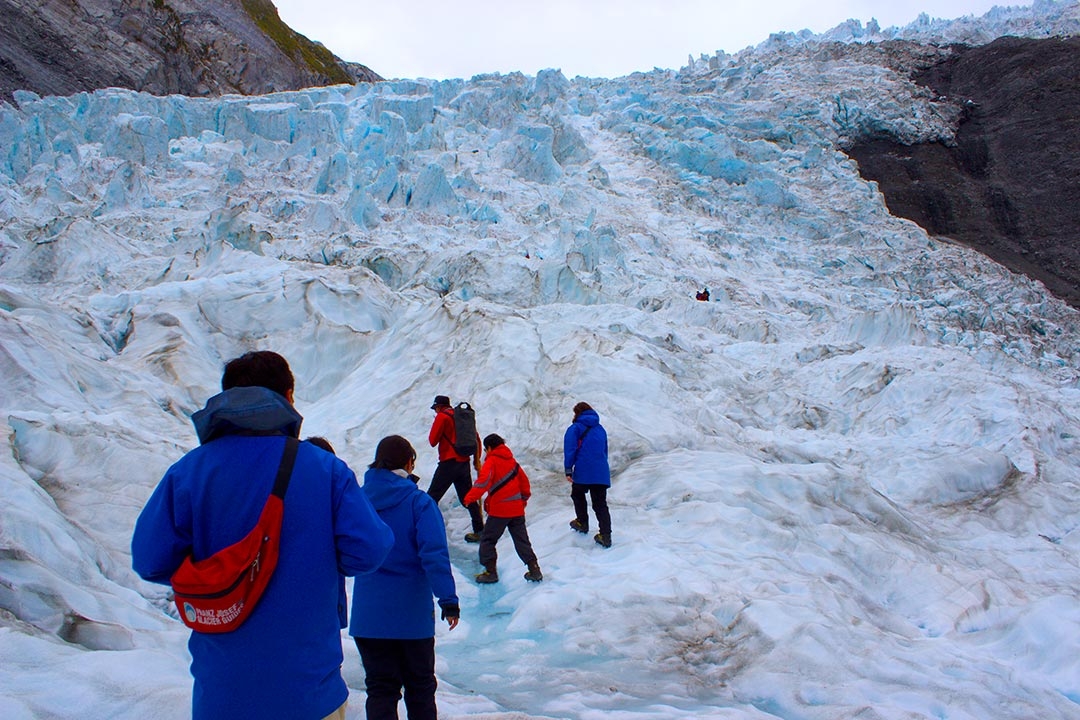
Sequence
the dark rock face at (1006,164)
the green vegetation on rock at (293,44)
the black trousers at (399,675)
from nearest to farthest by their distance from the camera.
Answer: the black trousers at (399,675) → the dark rock face at (1006,164) → the green vegetation on rock at (293,44)

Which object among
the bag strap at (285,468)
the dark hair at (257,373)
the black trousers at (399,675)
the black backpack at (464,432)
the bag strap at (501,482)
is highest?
the dark hair at (257,373)

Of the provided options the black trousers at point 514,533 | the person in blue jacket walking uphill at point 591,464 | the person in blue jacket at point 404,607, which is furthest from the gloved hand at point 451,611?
the person in blue jacket walking uphill at point 591,464

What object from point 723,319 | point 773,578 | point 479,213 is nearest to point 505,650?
point 773,578

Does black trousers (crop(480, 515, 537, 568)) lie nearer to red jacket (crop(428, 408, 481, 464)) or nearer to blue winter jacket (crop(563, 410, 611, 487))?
blue winter jacket (crop(563, 410, 611, 487))

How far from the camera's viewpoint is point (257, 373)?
1830 mm

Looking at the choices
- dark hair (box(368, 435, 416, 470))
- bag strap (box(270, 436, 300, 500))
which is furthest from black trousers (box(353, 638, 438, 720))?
bag strap (box(270, 436, 300, 500))

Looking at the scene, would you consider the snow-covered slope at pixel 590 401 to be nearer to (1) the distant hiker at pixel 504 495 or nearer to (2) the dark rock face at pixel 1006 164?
(1) the distant hiker at pixel 504 495

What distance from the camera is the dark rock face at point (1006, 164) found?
79.9 ft

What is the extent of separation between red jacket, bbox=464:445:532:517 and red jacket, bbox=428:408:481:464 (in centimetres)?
90

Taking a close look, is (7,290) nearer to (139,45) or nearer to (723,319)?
(723,319)

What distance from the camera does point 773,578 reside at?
434 centimetres

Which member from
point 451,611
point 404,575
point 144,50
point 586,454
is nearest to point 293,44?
point 144,50

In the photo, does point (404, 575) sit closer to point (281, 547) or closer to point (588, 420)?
point (281, 547)

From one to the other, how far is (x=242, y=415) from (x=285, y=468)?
0.52 feet
